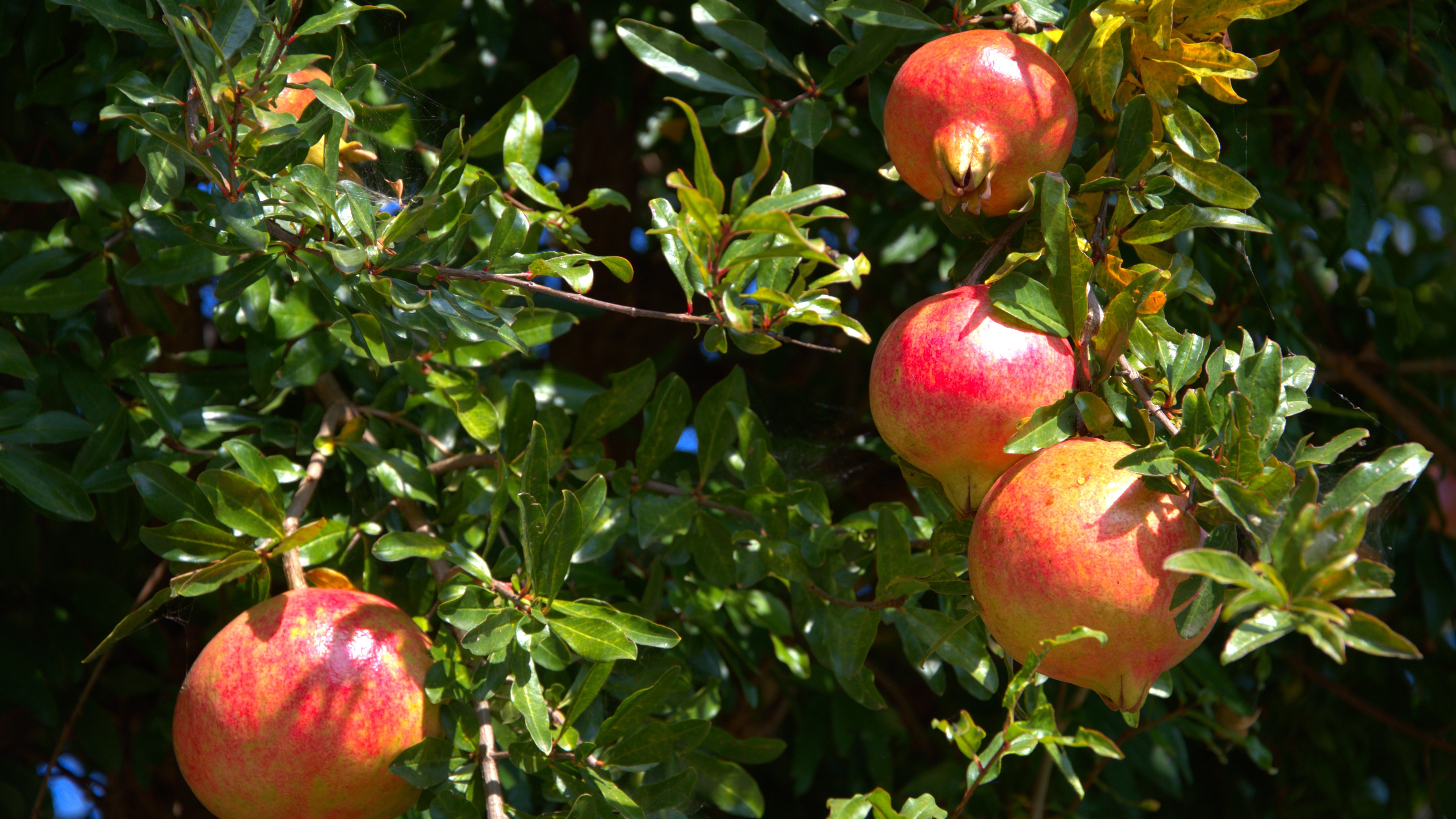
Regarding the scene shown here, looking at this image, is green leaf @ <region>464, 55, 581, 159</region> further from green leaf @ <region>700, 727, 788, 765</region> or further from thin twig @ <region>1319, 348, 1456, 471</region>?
thin twig @ <region>1319, 348, 1456, 471</region>

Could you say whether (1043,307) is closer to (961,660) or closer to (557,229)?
(961,660)

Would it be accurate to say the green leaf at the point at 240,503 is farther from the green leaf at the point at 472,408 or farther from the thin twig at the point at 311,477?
the green leaf at the point at 472,408

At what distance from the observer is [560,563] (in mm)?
845

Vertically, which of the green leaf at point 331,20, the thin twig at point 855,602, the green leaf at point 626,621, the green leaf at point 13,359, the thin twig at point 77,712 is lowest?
the thin twig at point 77,712

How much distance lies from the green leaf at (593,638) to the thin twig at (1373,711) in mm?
1212

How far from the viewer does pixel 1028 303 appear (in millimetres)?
730

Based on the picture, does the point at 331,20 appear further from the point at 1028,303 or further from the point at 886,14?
the point at 1028,303

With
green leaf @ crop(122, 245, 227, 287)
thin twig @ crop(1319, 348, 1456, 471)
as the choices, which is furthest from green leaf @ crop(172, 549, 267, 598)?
thin twig @ crop(1319, 348, 1456, 471)

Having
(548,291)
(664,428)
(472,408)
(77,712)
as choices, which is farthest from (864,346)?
(77,712)

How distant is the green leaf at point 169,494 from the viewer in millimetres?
934

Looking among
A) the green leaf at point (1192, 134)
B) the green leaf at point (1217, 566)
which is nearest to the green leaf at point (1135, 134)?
the green leaf at point (1192, 134)

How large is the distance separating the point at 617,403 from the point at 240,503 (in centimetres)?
38

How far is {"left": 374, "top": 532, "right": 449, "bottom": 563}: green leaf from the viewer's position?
90 cm

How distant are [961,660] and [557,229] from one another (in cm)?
55
